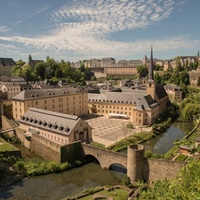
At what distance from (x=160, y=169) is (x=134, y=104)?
33869 mm

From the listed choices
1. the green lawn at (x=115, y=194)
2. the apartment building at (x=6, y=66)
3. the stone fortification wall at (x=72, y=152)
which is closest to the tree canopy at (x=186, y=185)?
the green lawn at (x=115, y=194)

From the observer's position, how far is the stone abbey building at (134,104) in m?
53.5

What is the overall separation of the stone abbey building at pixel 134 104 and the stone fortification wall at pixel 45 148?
980 inches

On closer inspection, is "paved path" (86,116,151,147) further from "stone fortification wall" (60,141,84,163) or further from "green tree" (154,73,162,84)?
"green tree" (154,73,162,84)

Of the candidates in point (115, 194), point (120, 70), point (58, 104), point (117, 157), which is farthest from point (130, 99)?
point (120, 70)

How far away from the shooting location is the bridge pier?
85.6 feet

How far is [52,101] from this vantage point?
177 ft

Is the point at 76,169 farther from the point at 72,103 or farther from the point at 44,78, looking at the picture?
the point at 44,78

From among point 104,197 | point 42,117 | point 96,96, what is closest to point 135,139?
point 42,117

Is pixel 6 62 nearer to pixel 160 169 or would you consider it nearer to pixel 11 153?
pixel 11 153

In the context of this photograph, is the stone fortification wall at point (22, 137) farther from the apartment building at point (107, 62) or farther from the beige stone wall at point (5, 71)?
the apartment building at point (107, 62)

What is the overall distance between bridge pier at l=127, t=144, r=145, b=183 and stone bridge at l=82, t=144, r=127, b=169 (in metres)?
1.61

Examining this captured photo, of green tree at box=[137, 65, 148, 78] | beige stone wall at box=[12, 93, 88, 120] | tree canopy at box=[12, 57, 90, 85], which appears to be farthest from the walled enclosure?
green tree at box=[137, 65, 148, 78]

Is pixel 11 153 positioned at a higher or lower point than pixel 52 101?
lower
